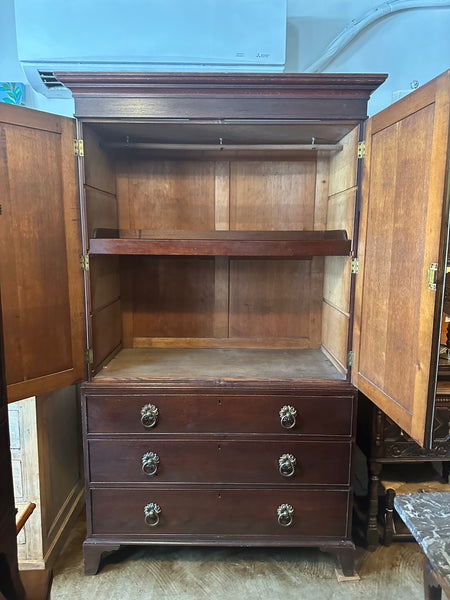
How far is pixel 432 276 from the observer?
100cm

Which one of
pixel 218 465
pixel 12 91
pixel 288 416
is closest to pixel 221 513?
pixel 218 465

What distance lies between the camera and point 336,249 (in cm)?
146

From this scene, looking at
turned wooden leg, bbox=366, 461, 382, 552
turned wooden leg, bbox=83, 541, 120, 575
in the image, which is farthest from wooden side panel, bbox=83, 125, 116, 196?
turned wooden leg, bbox=366, 461, 382, 552

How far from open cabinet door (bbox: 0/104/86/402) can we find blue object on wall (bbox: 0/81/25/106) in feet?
2.74

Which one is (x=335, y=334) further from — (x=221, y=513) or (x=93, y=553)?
(x=93, y=553)

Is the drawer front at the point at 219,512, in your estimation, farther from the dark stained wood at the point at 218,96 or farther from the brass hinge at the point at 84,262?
the dark stained wood at the point at 218,96

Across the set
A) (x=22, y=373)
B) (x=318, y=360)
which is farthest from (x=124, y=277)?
(x=318, y=360)

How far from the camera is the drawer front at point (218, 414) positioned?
151 centimetres

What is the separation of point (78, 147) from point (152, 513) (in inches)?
58.1

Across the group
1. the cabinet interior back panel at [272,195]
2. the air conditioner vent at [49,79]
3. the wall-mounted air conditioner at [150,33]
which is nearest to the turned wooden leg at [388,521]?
the cabinet interior back panel at [272,195]

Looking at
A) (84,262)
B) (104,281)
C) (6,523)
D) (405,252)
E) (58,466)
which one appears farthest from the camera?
(58,466)

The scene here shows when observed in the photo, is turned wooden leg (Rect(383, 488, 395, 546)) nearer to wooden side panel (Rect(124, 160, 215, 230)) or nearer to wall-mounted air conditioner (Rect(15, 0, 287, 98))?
wooden side panel (Rect(124, 160, 215, 230))

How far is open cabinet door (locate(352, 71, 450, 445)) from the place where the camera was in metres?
0.99

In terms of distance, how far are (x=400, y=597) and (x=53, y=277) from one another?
1870 millimetres
